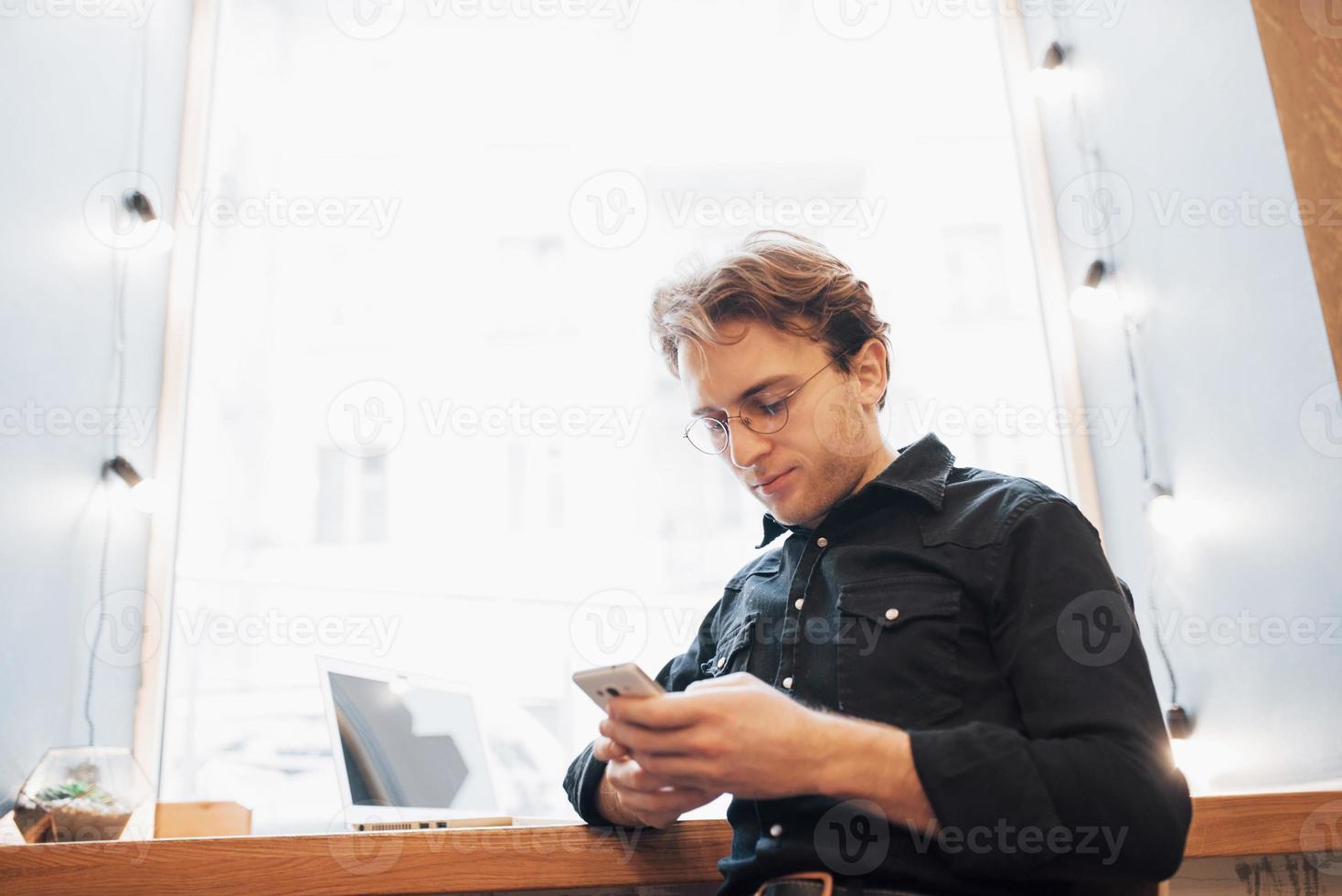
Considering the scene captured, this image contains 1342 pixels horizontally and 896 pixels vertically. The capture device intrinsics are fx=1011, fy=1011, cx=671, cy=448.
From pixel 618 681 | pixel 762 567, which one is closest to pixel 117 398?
pixel 762 567

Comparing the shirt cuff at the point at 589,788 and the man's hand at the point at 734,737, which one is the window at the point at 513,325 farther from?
the man's hand at the point at 734,737

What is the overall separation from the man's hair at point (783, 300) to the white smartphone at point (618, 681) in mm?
447

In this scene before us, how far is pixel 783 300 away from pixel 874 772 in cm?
55

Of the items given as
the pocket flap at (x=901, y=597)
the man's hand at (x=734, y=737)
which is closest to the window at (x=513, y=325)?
the pocket flap at (x=901, y=597)

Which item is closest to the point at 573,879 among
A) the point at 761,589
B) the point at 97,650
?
the point at 761,589

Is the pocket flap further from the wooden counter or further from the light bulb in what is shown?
the light bulb

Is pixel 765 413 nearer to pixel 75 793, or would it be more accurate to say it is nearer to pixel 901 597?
pixel 901 597

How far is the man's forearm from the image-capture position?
32.2 inches

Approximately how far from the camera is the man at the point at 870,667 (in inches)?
31.6

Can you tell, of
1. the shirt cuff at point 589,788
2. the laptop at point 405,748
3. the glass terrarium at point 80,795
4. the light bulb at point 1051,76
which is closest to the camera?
the shirt cuff at point 589,788

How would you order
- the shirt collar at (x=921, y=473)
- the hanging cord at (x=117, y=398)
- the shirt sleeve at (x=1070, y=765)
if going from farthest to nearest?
the hanging cord at (x=117, y=398), the shirt collar at (x=921, y=473), the shirt sleeve at (x=1070, y=765)

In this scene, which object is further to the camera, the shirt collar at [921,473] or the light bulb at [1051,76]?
the light bulb at [1051,76]

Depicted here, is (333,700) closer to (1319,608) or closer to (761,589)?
(761,589)

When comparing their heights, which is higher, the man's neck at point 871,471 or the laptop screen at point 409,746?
the man's neck at point 871,471
